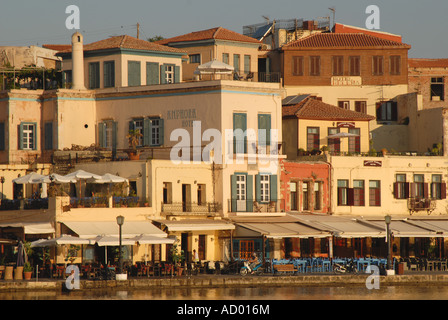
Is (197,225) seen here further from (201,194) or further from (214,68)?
(214,68)

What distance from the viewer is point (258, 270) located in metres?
54.6

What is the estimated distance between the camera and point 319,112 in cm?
6675

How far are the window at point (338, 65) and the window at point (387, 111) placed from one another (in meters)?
3.10

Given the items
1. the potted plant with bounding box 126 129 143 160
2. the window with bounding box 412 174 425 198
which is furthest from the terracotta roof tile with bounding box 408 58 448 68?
the potted plant with bounding box 126 129 143 160

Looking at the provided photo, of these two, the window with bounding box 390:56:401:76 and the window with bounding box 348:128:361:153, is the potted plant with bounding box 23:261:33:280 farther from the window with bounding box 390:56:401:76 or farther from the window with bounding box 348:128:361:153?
the window with bounding box 390:56:401:76

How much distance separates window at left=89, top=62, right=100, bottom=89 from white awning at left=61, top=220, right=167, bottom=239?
11288mm

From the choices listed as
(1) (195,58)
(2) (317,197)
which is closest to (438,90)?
(1) (195,58)

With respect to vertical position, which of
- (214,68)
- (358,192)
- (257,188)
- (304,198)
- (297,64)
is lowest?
(304,198)

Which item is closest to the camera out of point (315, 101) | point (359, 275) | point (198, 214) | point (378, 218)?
point (359, 275)

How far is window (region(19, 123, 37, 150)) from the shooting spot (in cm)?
6241

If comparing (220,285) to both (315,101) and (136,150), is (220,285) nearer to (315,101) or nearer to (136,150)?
(136,150)

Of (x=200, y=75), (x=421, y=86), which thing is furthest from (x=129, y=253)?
(x=421, y=86)

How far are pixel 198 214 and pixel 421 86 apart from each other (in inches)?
1022

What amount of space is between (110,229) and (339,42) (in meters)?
26.3
